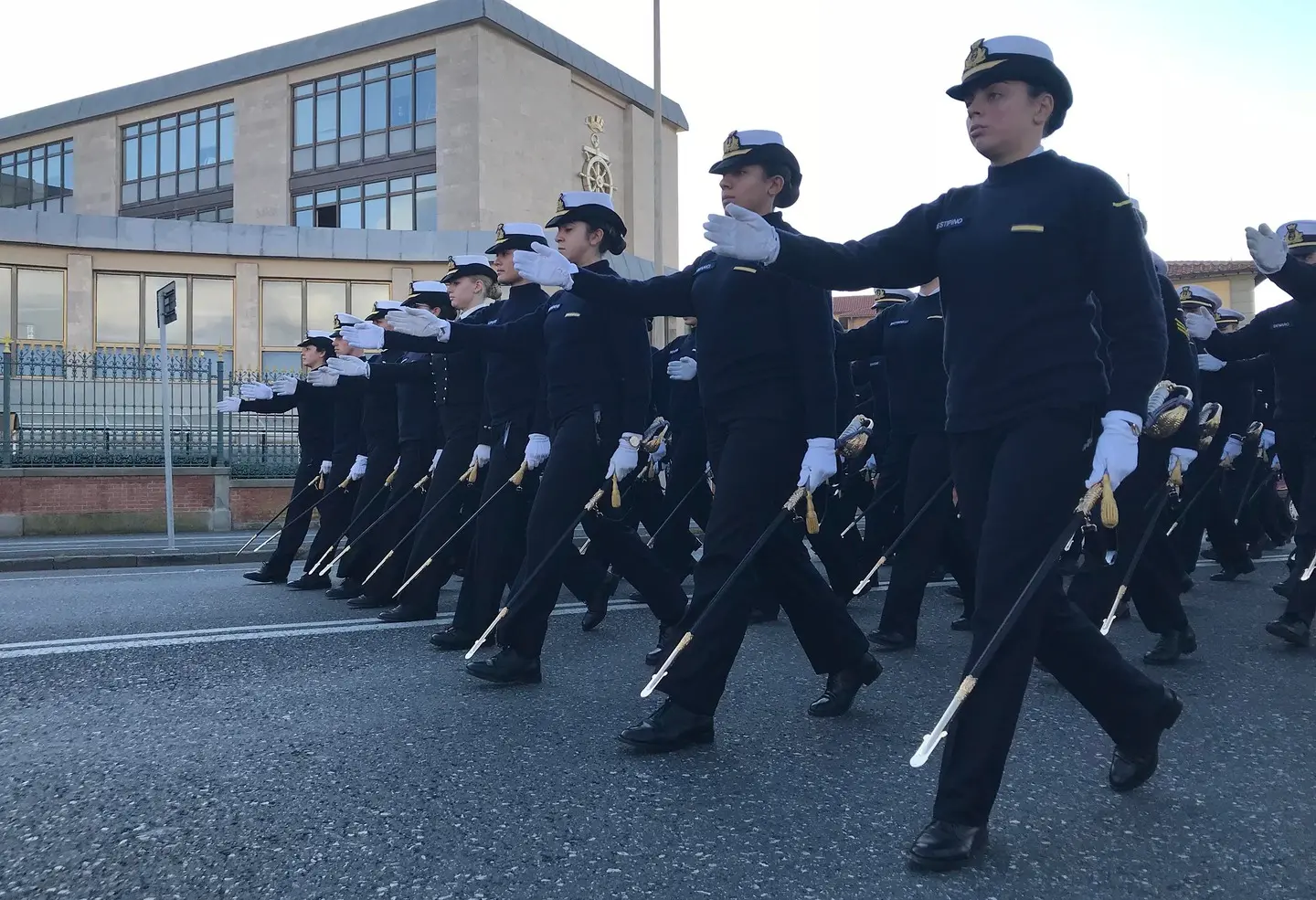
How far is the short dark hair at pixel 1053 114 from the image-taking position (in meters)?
3.28

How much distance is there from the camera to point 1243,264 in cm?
5094

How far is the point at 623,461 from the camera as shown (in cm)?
500

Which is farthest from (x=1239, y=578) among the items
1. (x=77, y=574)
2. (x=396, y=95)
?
(x=396, y=95)

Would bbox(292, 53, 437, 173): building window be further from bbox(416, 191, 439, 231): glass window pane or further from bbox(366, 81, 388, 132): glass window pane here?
bbox(416, 191, 439, 231): glass window pane

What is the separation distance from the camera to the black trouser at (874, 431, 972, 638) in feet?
19.5

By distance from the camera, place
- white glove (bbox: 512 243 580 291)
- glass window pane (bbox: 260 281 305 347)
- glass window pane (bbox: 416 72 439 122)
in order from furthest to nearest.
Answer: glass window pane (bbox: 416 72 439 122) < glass window pane (bbox: 260 281 305 347) < white glove (bbox: 512 243 580 291)

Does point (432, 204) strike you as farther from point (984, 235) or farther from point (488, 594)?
point (984, 235)

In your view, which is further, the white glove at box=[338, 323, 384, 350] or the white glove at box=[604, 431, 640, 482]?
the white glove at box=[338, 323, 384, 350]

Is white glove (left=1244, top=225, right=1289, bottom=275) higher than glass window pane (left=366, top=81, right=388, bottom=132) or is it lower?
lower

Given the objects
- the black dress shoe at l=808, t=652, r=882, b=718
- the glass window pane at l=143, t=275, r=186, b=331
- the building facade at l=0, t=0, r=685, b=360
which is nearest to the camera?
the black dress shoe at l=808, t=652, r=882, b=718

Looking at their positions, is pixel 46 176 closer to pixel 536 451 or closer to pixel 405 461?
pixel 405 461

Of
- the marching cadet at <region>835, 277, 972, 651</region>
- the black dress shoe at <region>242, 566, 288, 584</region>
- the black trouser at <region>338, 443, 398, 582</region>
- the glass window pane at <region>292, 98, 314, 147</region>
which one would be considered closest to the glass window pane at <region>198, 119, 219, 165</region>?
the glass window pane at <region>292, 98, 314, 147</region>

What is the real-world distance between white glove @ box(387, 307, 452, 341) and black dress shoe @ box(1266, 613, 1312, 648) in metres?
4.41

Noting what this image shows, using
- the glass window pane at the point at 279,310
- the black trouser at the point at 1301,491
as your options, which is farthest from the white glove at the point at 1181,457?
the glass window pane at the point at 279,310
